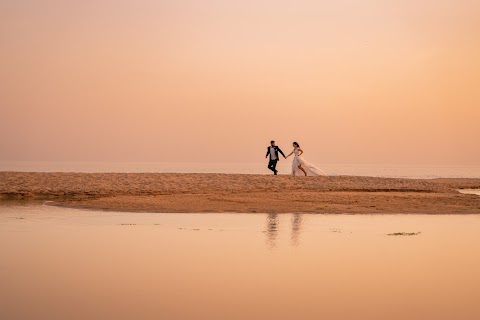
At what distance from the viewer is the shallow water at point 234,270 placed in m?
9.88

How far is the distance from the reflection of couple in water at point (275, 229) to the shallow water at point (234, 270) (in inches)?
1.5

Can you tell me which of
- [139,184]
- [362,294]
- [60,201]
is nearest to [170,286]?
[362,294]

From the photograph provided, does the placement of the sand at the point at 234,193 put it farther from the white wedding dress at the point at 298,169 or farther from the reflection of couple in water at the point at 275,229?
the white wedding dress at the point at 298,169

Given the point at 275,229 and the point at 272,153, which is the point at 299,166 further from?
the point at 275,229

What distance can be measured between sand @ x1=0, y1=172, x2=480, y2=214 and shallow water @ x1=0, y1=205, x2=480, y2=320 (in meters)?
5.08

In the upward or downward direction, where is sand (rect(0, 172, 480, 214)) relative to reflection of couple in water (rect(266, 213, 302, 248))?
upward

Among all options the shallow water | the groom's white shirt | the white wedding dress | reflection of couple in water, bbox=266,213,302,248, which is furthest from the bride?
the shallow water

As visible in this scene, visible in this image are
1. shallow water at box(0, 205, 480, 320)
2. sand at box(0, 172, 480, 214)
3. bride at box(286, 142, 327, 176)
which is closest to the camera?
shallow water at box(0, 205, 480, 320)

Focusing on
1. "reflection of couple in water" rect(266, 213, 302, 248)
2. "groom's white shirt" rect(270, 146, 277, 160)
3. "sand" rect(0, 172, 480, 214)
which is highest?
"groom's white shirt" rect(270, 146, 277, 160)

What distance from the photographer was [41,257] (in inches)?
551

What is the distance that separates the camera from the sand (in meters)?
26.6

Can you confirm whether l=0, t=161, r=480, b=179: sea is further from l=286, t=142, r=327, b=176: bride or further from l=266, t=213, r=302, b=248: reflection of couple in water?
l=266, t=213, r=302, b=248: reflection of couple in water

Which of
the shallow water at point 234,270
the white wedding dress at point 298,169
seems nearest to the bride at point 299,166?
the white wedding dress at point 298,169

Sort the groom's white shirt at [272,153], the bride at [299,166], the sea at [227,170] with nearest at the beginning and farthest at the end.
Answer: the bride at [299,166]
the groom's white shirt at [272,153]
the sea at [227,170]
